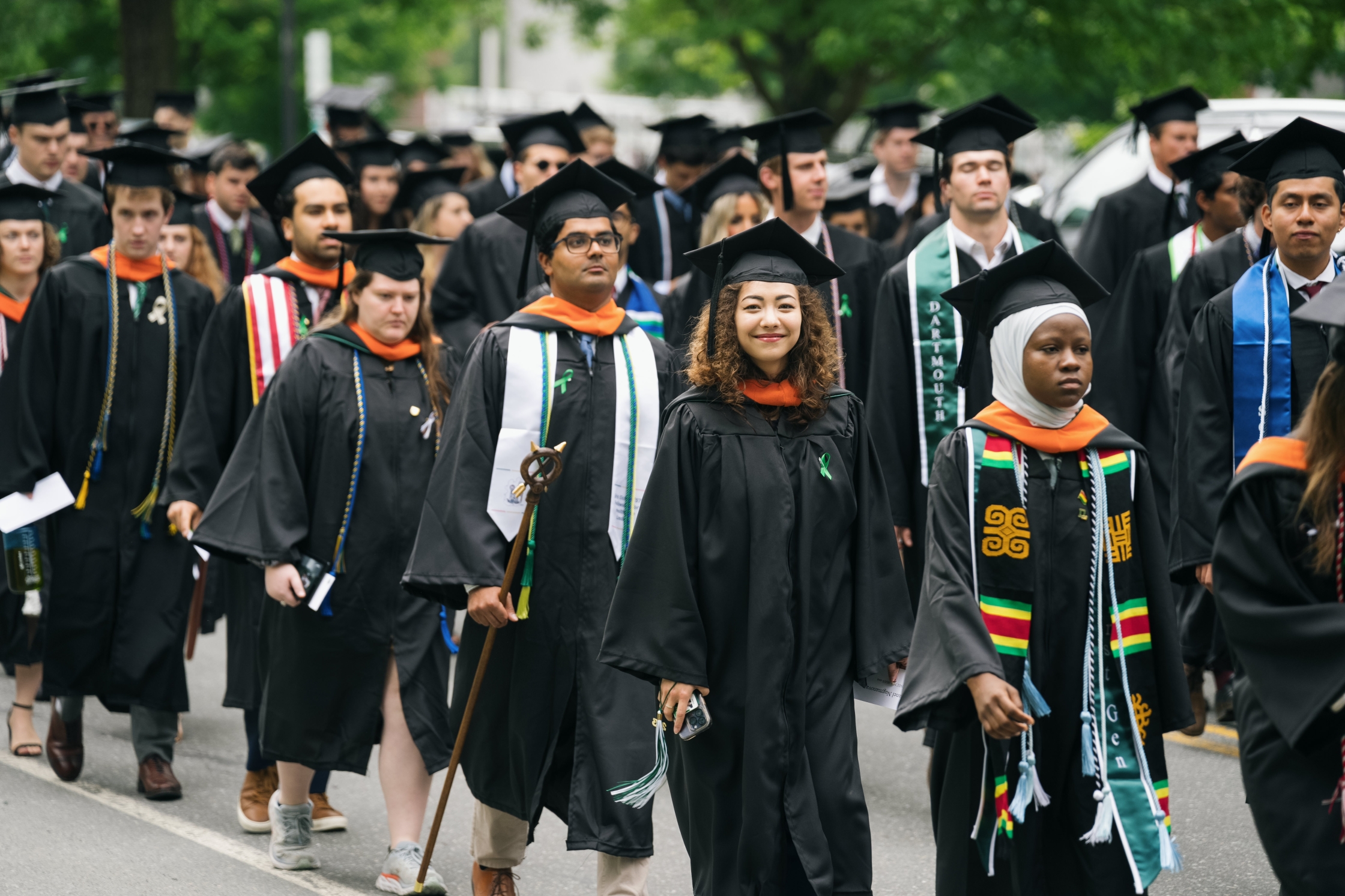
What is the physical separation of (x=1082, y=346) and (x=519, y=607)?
6.16 feet

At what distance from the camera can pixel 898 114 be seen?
11.1 meters

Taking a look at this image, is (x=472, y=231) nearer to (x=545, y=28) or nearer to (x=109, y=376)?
(x=109, y=376)

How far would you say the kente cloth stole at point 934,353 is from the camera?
6410mm

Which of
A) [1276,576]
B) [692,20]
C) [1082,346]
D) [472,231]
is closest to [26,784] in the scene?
[472,231]

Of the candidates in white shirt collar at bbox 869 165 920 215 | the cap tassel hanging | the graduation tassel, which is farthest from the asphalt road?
white shirt collar at bbox 869 165 920 215

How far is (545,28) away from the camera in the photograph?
96.4 feet

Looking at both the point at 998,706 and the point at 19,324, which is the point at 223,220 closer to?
the point at 19,324

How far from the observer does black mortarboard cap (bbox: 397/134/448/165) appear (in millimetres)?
11836

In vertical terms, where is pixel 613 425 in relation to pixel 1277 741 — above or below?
above

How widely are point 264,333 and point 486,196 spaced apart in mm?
4666

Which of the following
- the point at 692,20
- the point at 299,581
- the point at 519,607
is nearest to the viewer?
the point at 519,607

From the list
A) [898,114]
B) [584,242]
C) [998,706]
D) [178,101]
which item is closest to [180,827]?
[584,242]

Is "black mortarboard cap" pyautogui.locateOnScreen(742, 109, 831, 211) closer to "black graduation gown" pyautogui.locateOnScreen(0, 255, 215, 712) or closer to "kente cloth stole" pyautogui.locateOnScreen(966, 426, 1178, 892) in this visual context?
"black graduation gown" pyautogui.locateOnScreen(0, 255, 215, 712)

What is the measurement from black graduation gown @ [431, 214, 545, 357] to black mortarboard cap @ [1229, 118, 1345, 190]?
3907mm
